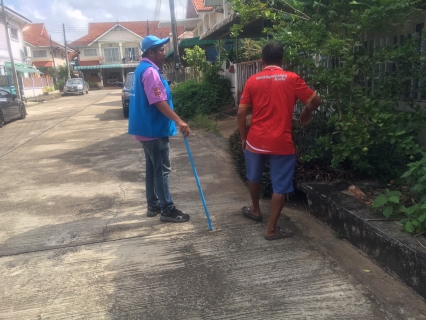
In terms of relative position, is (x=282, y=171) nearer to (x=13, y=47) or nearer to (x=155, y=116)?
(x=155, y=116)

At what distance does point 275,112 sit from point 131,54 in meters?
59.5

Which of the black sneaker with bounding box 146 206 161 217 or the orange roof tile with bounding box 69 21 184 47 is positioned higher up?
the orange roof tile with bounding box 69 21 184 47

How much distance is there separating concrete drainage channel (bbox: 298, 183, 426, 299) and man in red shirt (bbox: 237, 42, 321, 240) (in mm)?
558

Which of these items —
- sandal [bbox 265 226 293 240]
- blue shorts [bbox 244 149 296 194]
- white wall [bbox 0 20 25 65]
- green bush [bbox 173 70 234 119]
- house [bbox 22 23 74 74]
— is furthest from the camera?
house [bbox 22 23 74 74]

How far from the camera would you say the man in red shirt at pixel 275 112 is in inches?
134

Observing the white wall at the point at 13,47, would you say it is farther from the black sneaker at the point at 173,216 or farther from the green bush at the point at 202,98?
the black sneaker at the point at 173,216

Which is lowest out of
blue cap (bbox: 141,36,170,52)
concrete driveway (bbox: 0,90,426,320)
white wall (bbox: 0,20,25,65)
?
concrete driveway (bbox: 0,90,426,320)

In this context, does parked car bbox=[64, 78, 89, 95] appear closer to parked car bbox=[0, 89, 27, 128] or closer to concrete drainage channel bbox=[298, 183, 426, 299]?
parked car bbox=[0, 89, 27, 128]

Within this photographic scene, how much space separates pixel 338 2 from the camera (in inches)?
153

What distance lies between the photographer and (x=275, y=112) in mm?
3430

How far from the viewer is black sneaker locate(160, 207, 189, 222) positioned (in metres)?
4.23

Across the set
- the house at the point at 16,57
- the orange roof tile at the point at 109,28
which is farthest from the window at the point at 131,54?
the house at the point at 16,57

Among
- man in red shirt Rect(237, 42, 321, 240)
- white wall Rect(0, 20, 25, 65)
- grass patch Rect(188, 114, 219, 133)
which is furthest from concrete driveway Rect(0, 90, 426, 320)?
white wall Rect(0, 20, 25, 65)

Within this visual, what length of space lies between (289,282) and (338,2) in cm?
272
